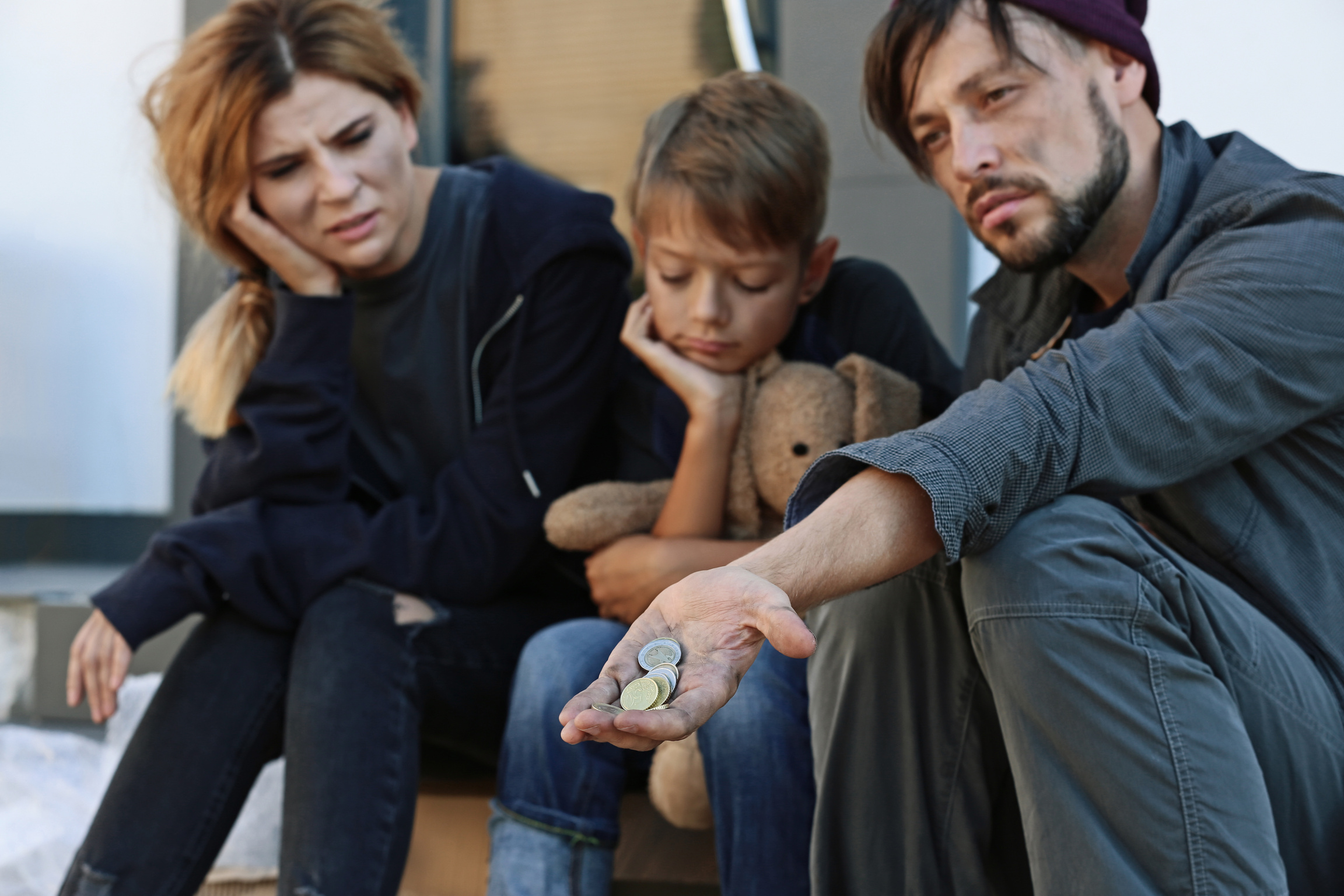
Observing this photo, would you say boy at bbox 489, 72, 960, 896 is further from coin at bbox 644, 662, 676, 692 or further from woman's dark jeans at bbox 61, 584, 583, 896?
coin at bbox 644, 662, 676, 692

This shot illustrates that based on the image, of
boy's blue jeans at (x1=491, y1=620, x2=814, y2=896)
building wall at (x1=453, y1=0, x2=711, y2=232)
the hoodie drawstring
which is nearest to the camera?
boy's blue jeans at (x1=491, y1=620, x2=814, y2=896)

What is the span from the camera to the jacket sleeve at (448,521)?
134 centimetres

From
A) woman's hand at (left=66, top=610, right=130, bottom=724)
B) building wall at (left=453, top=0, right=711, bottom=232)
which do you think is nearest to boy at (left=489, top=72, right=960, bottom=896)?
woman's hand at (left=66, top=610, right=130, bottom=724)

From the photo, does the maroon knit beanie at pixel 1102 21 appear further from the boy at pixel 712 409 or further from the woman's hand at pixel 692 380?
the woman's hand at pixel 692 380

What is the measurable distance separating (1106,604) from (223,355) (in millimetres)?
1255

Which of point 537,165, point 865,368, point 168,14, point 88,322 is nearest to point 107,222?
point 88,322

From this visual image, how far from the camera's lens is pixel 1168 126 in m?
1.23

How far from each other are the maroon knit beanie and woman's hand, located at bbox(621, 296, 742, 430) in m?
0.56

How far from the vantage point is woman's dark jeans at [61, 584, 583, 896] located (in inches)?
44.4

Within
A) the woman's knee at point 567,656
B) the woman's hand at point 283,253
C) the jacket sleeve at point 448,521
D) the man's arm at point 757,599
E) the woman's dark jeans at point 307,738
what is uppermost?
the woman's hand at point 283,253

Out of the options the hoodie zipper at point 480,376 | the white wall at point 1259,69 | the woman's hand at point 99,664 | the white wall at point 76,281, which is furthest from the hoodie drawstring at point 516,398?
the white wall at point 76,281

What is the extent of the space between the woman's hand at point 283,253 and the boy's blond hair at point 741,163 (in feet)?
1.55

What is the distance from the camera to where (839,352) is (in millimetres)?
1506

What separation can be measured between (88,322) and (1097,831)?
104 inches
